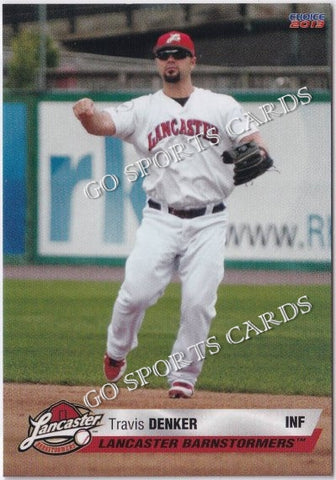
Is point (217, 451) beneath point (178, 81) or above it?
beneath

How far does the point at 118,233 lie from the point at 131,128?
2.08 ft

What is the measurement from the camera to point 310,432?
10.2m

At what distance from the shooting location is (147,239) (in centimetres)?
1016

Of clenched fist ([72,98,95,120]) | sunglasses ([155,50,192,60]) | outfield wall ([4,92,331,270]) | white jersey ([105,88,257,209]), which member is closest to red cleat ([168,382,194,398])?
outfield wall ([4,92,331,270])

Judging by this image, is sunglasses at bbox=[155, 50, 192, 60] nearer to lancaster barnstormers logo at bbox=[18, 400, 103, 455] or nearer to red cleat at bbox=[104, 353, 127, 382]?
red cleat at bbox=[104, 353, 127, 382]

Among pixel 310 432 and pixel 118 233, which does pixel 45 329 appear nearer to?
pixel 118 233

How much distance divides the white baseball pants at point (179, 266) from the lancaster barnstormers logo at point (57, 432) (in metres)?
0.57

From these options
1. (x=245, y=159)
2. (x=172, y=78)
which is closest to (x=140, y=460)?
(x=245, y=159)

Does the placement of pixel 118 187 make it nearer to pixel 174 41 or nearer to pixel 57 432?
pixel 174 41

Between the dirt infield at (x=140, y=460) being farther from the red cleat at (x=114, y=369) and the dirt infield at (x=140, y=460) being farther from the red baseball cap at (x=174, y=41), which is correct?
the red baseball cap at (x=174, y=41)

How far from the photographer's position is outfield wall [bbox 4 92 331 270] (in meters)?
10.3

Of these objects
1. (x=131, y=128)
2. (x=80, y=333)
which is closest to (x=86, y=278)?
(x=80, y=333)

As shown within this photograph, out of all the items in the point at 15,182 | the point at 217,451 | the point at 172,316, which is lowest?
the point at 217,451

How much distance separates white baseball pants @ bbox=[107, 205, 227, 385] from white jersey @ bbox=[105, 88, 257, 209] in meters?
0.12
